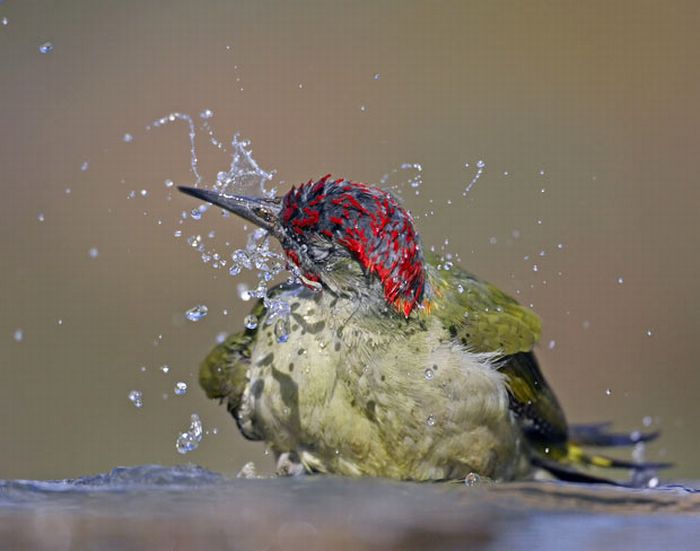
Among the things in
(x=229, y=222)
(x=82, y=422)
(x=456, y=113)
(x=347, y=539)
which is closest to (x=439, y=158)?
(x=456, y=113)

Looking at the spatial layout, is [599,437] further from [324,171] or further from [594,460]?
[324,171]

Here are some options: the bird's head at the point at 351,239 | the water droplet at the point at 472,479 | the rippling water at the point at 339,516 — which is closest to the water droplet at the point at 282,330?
the bird's head at the point at 351,239

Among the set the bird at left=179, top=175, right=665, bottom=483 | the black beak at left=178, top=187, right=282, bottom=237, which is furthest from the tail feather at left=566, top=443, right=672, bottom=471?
the black beak at left=178, top=187, right=282, bottom=237

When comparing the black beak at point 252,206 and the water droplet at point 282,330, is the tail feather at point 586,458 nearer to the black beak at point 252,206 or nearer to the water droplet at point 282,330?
the water droplet at point 282,330

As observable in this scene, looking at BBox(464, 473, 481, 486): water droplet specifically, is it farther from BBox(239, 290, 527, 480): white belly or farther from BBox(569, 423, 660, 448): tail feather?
BBox(569, 423, 660, 448): tail feather

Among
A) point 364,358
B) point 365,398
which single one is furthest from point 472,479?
point 364,358

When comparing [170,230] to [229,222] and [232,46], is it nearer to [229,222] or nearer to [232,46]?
[229,222]
